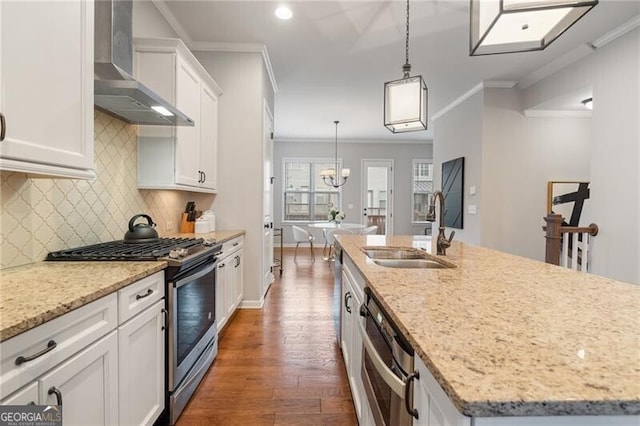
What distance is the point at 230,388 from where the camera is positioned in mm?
2033

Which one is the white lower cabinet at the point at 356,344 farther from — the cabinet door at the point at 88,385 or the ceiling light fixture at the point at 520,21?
the ceiling light fixture at the point at 520,21

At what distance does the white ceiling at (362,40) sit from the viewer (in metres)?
2.80


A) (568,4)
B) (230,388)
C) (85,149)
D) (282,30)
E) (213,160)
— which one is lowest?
(230,388)

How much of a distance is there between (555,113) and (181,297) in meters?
5.34

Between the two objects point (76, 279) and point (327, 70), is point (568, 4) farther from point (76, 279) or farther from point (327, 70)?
point (327, 70)

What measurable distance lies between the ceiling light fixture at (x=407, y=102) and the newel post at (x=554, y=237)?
6.20ft

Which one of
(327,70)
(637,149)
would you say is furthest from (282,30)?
(637,149)

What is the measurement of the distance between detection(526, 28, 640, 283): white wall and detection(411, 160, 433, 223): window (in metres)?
5.05

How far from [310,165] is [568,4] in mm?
7389

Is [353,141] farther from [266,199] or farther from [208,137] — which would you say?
[208,137]

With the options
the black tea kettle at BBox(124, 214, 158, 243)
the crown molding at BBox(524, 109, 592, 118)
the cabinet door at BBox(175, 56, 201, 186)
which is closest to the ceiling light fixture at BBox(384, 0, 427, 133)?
the cabinet door at BBox(175, 56, 201, 186)

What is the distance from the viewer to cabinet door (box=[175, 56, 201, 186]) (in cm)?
247

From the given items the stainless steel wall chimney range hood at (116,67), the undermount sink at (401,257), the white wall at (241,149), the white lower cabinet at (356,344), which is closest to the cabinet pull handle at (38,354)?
the white lower cabinet at (356,344)

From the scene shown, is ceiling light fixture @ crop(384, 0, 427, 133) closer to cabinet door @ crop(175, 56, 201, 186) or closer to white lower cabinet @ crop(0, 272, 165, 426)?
cabinet door @ crop(175, 56, 201, 186)
